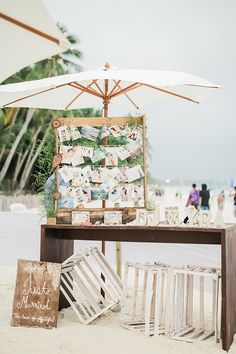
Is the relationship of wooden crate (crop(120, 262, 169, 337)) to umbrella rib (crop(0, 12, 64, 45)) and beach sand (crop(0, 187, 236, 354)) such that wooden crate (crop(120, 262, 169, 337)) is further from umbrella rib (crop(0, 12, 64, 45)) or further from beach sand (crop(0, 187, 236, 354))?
umbrella rib (crop(0, 12, 64, 45))

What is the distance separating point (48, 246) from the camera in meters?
5.30

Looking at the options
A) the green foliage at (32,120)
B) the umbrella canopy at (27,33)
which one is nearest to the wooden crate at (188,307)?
the umbrella canopy at (27,33)

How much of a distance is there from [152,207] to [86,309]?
1231 mm

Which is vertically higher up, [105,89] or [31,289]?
[105,89]

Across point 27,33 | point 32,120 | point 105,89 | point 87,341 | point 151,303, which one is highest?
point 32,120

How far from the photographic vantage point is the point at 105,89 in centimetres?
605

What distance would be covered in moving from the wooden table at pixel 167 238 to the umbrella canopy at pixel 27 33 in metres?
2.12

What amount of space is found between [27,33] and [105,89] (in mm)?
2965

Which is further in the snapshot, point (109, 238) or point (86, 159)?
point (86, 159)

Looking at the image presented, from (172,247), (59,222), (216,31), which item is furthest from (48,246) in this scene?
(216,31)

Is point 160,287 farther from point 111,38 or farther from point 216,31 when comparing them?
point 111,38

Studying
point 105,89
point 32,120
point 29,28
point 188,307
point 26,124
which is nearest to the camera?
point 29,28

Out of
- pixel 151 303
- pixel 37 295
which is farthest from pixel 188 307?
pixel 37 295

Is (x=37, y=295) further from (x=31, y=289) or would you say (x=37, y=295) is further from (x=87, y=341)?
(x=87, y=341)
